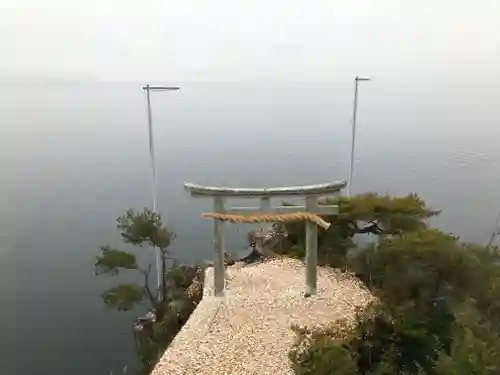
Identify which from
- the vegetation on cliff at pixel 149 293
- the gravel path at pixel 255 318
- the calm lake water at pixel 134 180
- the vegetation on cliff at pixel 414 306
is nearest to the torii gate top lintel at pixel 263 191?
the vegetation on cliff at pixel 414 306

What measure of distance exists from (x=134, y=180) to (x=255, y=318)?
18019 mm

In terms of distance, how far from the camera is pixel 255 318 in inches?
251

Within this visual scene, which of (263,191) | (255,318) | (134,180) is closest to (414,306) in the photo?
(255,318)

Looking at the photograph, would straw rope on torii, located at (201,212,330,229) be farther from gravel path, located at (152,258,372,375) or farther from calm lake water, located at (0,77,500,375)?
calm lake water, located at (0,77,500,375)

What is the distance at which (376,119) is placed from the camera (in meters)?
44.5

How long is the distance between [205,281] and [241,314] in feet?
4.46

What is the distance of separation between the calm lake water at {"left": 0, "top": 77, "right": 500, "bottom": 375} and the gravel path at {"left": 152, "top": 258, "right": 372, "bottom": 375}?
517 centimetres

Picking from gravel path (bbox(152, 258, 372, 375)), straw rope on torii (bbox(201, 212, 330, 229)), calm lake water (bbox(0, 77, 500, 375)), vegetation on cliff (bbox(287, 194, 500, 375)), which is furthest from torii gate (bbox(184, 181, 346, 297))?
calm lake water (bbox(0, 77, 500, 375))

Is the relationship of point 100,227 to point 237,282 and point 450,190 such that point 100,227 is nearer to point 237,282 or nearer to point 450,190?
point 237,282

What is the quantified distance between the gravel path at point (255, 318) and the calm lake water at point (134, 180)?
5.17 meters

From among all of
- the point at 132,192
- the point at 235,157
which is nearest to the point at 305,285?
the point at 132,192

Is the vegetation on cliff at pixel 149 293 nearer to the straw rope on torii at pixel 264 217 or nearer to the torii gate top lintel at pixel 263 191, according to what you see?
the straw rope on torii at pixel 264 217

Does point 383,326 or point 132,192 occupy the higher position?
point 383,326

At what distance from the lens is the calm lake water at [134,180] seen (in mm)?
12375
